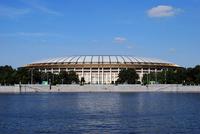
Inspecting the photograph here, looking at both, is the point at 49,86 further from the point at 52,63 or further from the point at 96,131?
the point at 96,131

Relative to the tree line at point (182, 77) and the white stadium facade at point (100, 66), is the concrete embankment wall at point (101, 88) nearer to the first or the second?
the tree line at point (182, 77)

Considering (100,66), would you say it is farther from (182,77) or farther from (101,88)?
(101,88)

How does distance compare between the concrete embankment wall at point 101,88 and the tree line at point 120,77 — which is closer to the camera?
the concrete embankment wall at point 101,88

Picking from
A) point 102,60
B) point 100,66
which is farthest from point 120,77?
point 102,60

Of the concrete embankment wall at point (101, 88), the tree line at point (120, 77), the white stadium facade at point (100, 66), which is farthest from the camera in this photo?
the white stadium facade at point (100, 66)

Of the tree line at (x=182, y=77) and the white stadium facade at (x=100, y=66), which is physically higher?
the white stadium facade at (x=100, y=66)

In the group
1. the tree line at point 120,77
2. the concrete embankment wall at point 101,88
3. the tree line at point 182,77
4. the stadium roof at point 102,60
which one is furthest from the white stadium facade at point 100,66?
the concrete embankment wall at point 101,88

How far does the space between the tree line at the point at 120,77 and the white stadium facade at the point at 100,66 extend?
8.32 m

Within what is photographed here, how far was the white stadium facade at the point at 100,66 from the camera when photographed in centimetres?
13312

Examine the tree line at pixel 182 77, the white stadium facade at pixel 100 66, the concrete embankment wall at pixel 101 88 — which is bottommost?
the concrete embankment wall at pixel 101 88

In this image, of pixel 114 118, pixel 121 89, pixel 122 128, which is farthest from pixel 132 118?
pixel 121 89

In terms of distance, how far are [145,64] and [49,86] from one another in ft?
116

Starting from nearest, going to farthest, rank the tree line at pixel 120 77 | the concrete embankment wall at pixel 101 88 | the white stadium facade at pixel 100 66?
the concrete embankment wall at pixel 101 88 < the tree line at pixel 120 77 < the white stadium facade at pixel 100 66

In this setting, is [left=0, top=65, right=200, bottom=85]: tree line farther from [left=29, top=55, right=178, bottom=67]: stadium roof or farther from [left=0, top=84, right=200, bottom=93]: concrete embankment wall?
[left=29, top=55, right=178, bottom=67]: stadium roof
